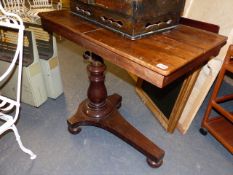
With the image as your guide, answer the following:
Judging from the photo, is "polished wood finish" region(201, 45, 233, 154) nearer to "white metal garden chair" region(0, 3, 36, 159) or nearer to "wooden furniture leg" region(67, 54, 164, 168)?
"wooden furniture leg" region(67, 54, 164, 168)

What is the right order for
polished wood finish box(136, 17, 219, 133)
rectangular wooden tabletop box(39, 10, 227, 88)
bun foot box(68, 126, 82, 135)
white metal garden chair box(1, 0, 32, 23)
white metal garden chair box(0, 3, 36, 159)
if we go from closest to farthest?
rectangular wooden tabletop box(39, 10, 227, 88)
white metal garden chair box(0, 3, 36, 159)
polished wood finish box(136, 17, 219, 133)
bun foot box(68, 126, 82, 135)
white metal garden chair box(1, 0, 32, 23)

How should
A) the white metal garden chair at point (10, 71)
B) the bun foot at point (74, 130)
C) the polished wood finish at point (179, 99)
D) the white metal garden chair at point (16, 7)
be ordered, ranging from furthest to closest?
the white metal garden chair at point (16, 7), the bun foot at point (74, 130), the polished wood finish at point (179, 99), the white metal garden chair at point (10, 71)

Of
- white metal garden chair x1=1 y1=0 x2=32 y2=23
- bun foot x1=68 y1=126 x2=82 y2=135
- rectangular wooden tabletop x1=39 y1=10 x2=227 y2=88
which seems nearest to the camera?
rectangular wooden tabletop x1=39 y1=10 x2=227 y2=88

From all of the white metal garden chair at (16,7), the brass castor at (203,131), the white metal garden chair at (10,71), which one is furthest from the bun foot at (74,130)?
the white metal garden chair at (16,7)

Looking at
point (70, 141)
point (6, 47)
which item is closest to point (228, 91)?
point (70, 141)

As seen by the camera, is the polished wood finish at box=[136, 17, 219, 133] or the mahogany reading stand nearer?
the mahogany reading stand

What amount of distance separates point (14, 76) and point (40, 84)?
0.20 metres

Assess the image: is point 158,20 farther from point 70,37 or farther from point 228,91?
point 228,91

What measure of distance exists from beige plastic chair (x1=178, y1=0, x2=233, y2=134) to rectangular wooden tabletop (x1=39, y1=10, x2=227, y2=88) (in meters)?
0.31

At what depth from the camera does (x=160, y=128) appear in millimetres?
1604

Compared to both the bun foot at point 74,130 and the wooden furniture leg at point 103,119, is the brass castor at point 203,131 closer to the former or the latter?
the wooden furniture leg at point 103,119

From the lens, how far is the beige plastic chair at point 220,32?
1.25 meters

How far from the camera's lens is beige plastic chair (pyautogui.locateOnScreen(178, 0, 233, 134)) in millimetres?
1255

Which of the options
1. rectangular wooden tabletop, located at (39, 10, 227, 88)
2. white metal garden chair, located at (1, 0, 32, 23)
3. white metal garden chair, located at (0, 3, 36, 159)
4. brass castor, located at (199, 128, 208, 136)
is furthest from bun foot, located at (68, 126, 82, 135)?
white metal garden chair, located at (1, 0, 32, 23)
